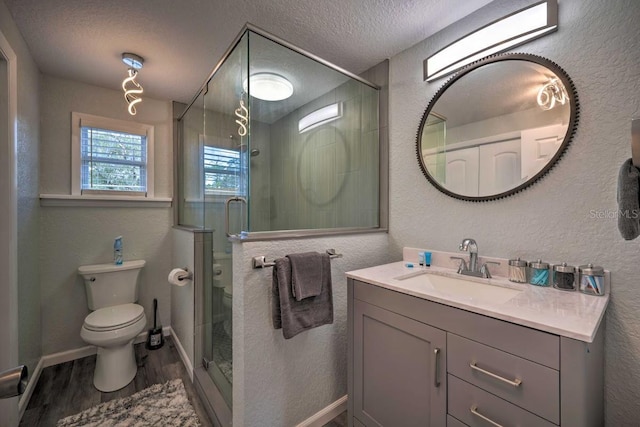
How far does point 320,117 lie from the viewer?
1.97m

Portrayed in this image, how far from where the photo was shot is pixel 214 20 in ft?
4.95

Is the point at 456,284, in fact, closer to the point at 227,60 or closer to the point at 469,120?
the point at 469,120

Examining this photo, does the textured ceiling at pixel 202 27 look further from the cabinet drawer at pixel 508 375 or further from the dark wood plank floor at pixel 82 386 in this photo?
the dark wood plank floor at pixel 82 386

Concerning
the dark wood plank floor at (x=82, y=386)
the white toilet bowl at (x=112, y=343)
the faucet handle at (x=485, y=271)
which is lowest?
the dark wood plank floor at (x=82, y=386)

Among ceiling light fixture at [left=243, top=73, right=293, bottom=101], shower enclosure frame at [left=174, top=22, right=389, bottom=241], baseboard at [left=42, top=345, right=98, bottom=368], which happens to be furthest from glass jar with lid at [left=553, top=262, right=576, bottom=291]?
baseboard at [left=42, top=345, right=98, bottom=368]

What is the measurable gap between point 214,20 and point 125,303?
2.29 m

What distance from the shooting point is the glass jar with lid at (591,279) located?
1.04 metres

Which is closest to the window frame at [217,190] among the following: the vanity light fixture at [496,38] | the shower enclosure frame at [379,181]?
the shower enclosure frame at [379,181]

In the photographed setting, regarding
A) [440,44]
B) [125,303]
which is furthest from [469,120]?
[125,303]

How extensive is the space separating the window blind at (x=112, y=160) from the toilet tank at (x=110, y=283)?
2.30 feet

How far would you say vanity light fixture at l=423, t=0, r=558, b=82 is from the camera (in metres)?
1.19

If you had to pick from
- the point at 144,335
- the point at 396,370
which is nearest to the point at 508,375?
the point at 396,370

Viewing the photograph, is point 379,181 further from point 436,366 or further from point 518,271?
point 436,366

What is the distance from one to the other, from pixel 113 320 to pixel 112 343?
0.52ft
